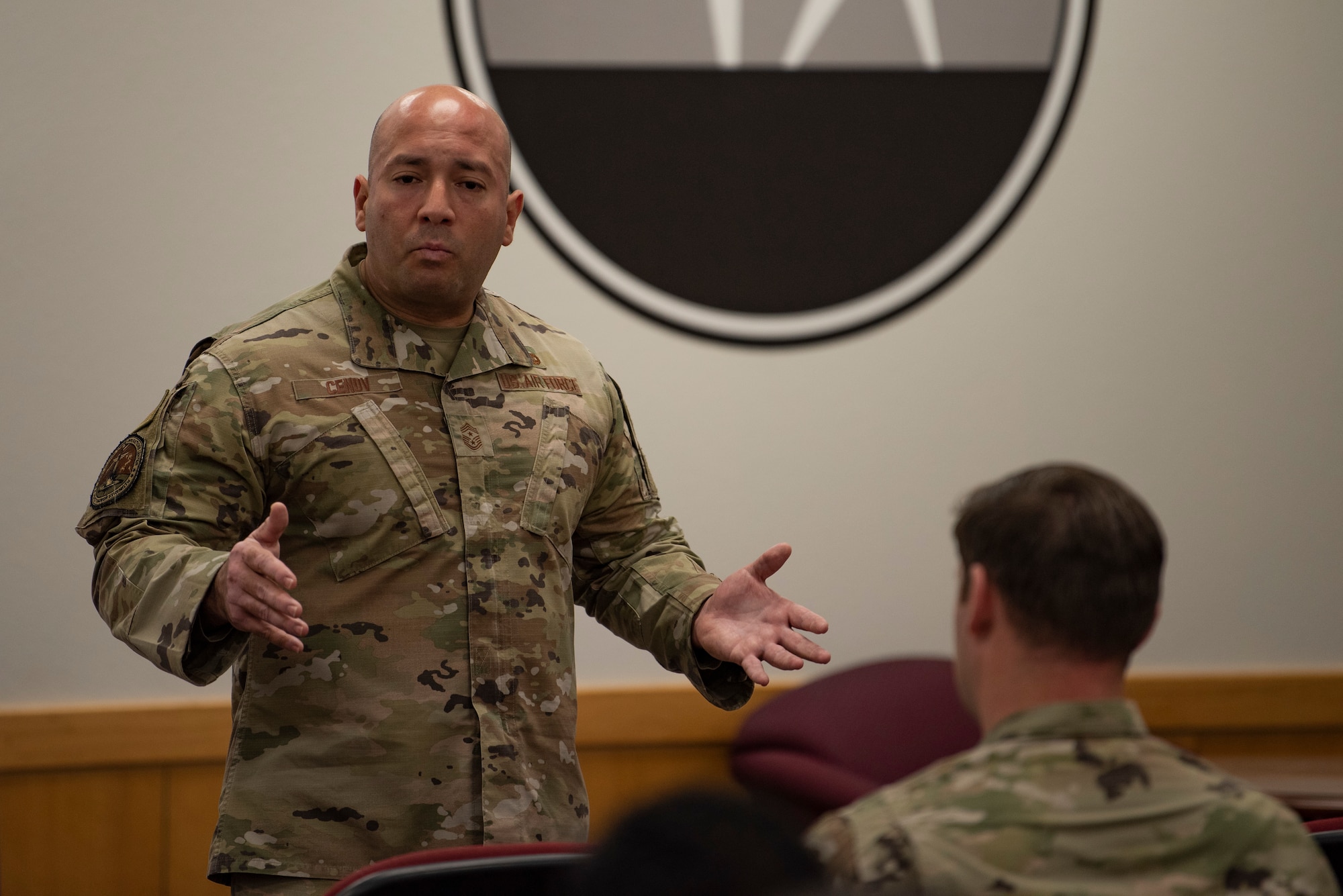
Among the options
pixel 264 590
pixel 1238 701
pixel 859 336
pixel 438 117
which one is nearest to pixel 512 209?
pixel 438 117

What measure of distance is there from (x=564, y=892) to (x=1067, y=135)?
88.5 inches

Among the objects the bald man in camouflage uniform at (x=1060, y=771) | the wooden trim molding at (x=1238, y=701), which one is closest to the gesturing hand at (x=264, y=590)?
the bald man in camouflage uniform at (x=1060, y=771)

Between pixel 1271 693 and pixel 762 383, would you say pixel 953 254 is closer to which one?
pixel 762 383

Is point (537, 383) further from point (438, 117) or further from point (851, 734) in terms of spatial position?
point (851, 734)

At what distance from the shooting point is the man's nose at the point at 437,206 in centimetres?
162

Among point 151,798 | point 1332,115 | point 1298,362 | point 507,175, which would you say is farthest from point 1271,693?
point 151,798

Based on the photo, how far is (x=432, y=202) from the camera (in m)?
1.63

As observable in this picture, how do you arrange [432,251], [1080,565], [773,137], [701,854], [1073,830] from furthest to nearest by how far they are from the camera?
[773,137] → [432,251] → [1080,565] → [1073,830] → [701,854]

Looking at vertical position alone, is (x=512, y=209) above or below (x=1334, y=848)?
above

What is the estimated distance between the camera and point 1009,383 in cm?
282

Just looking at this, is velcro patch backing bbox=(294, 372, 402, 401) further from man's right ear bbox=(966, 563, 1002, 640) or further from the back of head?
the back of head

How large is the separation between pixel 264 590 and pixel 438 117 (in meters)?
0.72

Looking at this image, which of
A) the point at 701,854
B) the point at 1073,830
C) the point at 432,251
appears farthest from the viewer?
the point at 432,251

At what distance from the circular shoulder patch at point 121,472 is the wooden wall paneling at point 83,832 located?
1150 mm
